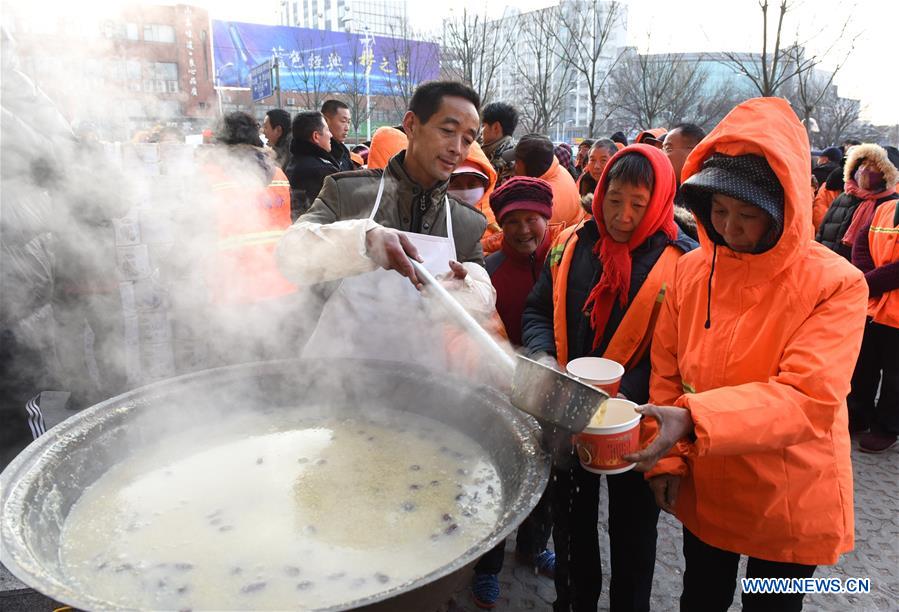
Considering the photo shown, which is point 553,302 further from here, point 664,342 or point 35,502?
point 35,502

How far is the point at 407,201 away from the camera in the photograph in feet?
8.24

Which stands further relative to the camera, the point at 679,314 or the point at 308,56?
the point at 308,56

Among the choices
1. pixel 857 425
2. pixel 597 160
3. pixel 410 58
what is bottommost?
pixel 857 425

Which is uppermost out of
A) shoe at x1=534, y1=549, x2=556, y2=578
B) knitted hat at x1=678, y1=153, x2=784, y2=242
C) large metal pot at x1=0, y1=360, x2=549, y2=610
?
knitted hat at x1=678, y1=153, x2=784, y2=242

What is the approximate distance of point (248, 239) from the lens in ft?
12.6

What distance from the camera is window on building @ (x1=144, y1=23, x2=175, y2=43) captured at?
3576 millimetres

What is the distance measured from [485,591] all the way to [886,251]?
3.75m

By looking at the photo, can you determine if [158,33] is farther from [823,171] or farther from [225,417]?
[823,171]

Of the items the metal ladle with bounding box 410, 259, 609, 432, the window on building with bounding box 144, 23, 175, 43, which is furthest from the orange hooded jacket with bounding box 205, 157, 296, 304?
the metal ladle with bounding box 410, 259, 609, 432

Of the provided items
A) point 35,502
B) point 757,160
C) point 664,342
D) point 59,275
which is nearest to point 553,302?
point 664,342

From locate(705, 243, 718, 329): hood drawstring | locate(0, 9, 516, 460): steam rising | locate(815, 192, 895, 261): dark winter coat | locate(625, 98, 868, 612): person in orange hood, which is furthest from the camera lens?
locate(815, 192, 895, 261): dark winter coat

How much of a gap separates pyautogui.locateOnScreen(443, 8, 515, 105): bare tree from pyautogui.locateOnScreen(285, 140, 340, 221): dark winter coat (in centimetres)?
1260

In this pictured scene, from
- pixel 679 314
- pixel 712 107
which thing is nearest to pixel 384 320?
pixel 679 314

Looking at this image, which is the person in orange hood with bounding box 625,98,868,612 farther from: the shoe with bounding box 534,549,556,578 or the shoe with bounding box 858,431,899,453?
the shoe with bounding box 858,431,899,453
